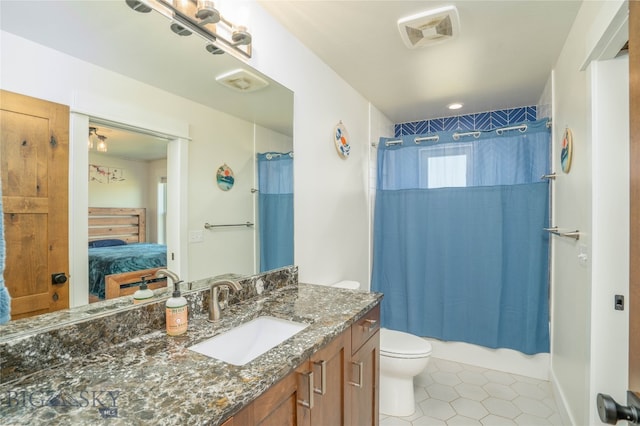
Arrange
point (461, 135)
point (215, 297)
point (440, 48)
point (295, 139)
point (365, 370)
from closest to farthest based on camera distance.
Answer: point (215, 297) → point (365, 370) → point (295, 139) → point (440, 48) → point (461, 135)

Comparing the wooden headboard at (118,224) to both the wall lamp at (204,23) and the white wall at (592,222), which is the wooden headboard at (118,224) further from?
the white wall at (592,222)

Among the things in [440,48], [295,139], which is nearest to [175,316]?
[295,139]

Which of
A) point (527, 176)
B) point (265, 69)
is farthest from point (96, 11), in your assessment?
point (527, 176)

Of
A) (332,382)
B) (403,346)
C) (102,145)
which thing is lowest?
(403,346)

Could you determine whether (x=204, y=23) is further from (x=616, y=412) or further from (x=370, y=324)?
(x=616, y=412)

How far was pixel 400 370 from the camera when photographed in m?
1.98

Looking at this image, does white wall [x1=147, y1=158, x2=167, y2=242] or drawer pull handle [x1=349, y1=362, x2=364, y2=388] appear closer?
white wall [x1=147, y1=158, x2=167, y2=242]

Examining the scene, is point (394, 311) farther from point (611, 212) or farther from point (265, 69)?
point (265, 69)

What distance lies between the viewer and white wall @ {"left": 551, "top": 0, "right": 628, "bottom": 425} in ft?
4.40

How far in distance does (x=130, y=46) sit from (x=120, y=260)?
2.33 feet

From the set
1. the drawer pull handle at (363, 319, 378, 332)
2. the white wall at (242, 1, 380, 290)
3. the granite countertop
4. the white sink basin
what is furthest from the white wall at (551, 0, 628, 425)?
the white wall at (242, 1, 380, 290)

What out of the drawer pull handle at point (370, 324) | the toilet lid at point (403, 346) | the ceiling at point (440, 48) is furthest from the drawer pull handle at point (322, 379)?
the ceiling at point (440, 48)

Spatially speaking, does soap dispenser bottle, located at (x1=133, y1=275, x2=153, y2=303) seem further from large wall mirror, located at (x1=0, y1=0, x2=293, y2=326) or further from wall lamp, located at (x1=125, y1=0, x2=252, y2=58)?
wall lamp, located at (x1=125, y1=0, x2=252, y2=58)

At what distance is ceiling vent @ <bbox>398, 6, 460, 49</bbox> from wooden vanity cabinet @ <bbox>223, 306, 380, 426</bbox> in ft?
4.96
